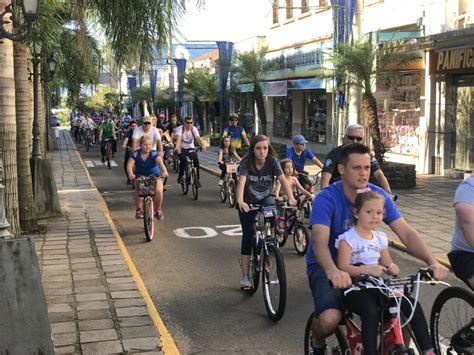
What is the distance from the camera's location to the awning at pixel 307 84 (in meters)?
22.6

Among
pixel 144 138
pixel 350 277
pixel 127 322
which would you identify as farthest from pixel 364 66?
pixel 350 277

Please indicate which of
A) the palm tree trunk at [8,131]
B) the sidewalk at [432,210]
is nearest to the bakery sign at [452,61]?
the sidewalk at [432,210]

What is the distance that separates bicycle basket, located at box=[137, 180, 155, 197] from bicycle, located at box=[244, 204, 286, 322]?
327 cm

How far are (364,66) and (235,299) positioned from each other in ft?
33.6

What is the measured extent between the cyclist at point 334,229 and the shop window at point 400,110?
47.6 feet

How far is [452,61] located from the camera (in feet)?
52.5

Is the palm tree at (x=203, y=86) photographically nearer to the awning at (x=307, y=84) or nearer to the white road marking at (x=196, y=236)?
the awning at (x=307, y=84)

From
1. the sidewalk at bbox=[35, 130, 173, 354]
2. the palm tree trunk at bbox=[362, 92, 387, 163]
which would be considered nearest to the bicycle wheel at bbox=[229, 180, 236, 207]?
the sidewalk at bbox=[35, 130, 173, 354]

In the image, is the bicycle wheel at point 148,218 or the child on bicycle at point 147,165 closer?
the bicycle wheel at point 148,218

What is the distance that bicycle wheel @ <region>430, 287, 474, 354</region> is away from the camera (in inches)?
149

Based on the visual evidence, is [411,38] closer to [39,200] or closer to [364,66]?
[364,66]

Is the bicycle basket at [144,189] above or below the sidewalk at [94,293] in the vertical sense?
above

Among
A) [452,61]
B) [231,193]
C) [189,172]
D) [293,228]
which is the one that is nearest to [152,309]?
[293,228]

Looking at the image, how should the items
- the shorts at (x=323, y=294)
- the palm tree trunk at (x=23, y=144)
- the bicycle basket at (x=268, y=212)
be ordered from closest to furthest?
the shorts at (x=323, y=294)
the bicycle basket at (x=268, y=212)
the palm tree trunk at (x=23, y=144)
